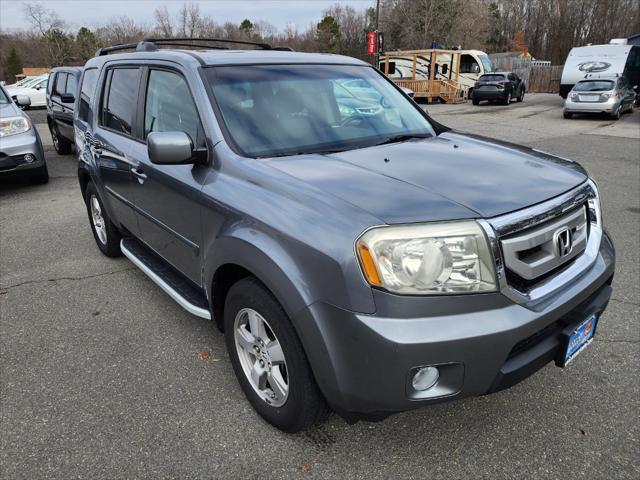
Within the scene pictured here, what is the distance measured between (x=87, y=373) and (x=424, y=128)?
265cm

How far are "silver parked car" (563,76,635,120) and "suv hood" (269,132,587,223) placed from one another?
17955 millimetres

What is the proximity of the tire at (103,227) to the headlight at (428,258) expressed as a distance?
11.1ft

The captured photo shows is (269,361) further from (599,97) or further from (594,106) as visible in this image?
(599,97)

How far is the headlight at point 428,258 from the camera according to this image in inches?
72.1

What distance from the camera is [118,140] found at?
374 centimetres

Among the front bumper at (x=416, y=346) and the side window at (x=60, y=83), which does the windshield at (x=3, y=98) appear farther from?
the front bumper at (x=416, y=346)

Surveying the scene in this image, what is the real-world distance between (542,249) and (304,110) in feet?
5.17

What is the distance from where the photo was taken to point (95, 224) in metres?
4.96

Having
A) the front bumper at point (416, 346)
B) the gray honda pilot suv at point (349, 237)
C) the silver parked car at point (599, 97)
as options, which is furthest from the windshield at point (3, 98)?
the silver parked car at point (599, 97)

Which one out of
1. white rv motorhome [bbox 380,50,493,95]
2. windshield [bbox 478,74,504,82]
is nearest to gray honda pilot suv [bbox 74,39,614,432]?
windshield [bbox 478,74,504,82]

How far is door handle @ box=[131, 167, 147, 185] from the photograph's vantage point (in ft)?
11.0

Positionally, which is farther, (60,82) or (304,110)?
(60,82)

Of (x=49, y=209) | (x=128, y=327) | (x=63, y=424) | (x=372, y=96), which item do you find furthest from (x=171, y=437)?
(x=49, y=209)

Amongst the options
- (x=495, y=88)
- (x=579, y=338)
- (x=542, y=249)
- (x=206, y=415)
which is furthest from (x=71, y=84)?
(x=495, y=88)
